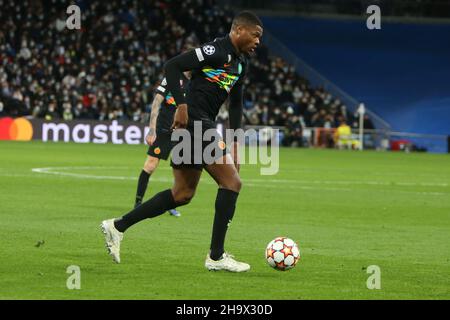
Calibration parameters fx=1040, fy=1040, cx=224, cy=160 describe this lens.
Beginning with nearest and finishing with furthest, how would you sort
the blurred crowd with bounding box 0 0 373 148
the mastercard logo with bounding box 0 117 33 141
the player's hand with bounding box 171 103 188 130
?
1. the player's hand with bounding box 171 103 188 130
2. the mastercard logo with bounding box 0 117 33 141
3. the blurred crowd with bounding box 0 0 373 148

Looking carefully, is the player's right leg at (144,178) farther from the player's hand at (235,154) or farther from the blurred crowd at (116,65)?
the blurred crowd at (116,65)

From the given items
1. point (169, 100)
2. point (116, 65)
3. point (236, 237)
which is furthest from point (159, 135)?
point (116, 65)

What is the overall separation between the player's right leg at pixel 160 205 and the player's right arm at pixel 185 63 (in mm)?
659

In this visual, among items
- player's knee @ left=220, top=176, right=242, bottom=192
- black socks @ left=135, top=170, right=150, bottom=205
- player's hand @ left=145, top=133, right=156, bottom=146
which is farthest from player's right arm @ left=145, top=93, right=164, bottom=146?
player's knee @ left=220, top=176, right=242, bottom=192

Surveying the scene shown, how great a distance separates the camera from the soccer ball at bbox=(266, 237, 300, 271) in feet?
33.0

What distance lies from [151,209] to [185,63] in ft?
5.01

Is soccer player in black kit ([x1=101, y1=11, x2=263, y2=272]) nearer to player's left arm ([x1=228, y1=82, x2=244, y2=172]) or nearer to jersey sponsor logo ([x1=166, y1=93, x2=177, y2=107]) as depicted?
player's left arm ([x1=228, y1=82, x2=244, y2=172])

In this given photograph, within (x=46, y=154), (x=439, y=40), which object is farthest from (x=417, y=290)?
(x=439, y=40)

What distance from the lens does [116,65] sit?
4975cm

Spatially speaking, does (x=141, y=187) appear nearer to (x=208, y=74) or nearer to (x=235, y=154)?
(x=235, y=154)

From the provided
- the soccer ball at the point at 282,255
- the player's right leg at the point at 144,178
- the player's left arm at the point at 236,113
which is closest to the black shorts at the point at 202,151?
the player's left arm at the point at 236,113

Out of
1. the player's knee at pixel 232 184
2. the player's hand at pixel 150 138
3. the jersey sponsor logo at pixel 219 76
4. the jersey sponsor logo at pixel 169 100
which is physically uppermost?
the jersey sponsor logo at pixel 219 76

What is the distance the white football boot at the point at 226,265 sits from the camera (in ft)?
32.9

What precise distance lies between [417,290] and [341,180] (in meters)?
16.8
